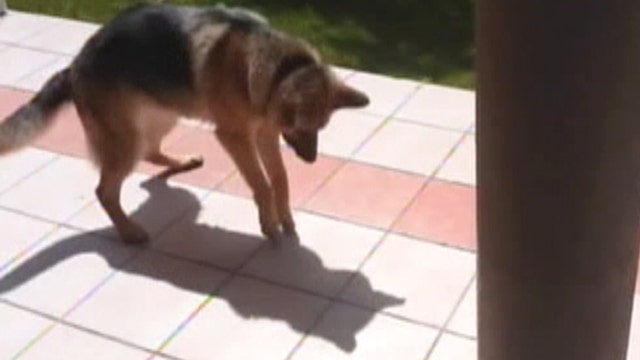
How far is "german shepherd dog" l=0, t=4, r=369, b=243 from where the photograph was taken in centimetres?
312

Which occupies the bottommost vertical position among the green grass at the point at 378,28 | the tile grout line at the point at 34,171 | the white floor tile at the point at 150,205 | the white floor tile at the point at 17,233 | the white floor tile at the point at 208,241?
the green grass at the point at 378,28

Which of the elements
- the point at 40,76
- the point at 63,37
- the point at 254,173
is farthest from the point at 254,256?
the point at 63,37

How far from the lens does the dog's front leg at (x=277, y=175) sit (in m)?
3.52

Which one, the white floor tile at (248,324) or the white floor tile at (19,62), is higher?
the white floor tile at (19,62)

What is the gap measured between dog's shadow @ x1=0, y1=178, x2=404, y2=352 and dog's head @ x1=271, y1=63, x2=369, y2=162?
1.74 ft

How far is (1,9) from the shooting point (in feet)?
19.6

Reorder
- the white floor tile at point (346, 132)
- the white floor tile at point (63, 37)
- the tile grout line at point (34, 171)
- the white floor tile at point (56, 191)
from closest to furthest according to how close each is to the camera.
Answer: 1. the white floor tile at point (56, 191)
2. the tile grout line at point (34, 171)
3. the white floor tile at point (346, 132)
4. the white floor tile at point (63, 37)

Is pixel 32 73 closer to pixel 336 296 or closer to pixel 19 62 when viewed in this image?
pixel 19 62

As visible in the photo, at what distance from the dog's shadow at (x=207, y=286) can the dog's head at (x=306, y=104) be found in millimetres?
531

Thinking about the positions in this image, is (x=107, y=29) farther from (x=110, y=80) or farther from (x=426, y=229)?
(x=426, y=229)

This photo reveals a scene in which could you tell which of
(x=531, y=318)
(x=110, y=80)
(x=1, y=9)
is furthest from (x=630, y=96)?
(x=1, y=9)

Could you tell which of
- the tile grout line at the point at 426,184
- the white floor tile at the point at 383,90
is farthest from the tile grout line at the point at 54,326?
the white floor tile at the point at 383,90

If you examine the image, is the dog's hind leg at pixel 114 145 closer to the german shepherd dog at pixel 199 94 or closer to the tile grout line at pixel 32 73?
the german shepherd dog at pixel 199 94

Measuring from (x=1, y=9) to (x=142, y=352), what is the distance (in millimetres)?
3804
